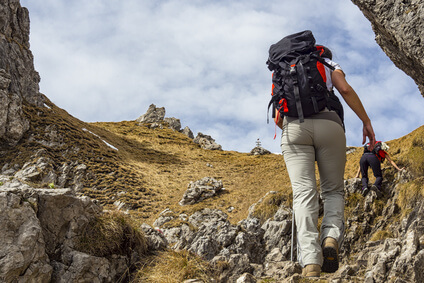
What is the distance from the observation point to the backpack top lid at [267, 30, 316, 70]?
4.67m

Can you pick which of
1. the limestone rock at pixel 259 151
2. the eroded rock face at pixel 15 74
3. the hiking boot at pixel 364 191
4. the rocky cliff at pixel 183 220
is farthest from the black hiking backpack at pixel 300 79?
the limestone rock at pixel 259 151

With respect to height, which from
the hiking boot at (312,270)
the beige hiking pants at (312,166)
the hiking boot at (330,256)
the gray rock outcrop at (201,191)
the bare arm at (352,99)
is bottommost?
the hiking boot at (312,270)

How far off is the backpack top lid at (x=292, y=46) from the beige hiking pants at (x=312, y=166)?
89cm

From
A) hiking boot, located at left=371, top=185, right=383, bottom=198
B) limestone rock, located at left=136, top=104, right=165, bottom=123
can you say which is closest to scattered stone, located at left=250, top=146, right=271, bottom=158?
limestone rock, located at left=136, top=104, right=165, bottom=123

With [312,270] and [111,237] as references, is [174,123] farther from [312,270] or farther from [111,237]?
[312,270]

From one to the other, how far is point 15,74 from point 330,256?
42.2m

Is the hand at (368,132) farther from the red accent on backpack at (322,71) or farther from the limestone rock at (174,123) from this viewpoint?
the limestone rock at (174,123)

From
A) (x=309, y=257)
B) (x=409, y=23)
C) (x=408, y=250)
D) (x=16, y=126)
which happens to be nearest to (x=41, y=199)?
(x=309, y=257)

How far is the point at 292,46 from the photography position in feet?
15.5

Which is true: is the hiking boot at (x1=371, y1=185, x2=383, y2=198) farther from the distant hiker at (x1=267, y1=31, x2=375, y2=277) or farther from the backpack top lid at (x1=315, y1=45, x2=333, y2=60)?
the backpack top lid at (x1=315, y1=45, x2=333, y2=60)

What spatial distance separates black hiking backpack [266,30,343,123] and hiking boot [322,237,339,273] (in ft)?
4.85

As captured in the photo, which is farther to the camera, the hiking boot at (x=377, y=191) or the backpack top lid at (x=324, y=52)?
the hiking boot at (x=377, y=191)

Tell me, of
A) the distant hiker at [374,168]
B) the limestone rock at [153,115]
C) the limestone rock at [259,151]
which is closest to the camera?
the distant hiker at [374,168]

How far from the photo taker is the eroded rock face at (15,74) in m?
32.4
